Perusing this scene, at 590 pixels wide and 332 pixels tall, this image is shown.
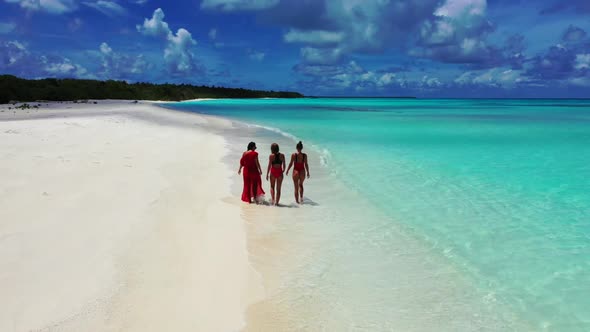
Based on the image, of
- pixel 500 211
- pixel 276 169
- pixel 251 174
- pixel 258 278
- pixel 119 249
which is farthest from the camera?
pixel 500 211

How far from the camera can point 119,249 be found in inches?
257

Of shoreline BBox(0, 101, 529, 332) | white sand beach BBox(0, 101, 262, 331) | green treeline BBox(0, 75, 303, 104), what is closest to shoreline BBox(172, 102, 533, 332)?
shoreline BBox(0, 101, 529, 332)

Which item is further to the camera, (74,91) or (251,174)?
(74,91)

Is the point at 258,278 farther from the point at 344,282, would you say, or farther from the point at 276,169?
the point at 276,169

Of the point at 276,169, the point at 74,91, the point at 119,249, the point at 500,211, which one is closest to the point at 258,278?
the point at 119,249

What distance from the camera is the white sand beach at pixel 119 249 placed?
4.84 m

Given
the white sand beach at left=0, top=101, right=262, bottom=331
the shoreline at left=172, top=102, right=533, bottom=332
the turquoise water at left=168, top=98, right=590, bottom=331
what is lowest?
the turquoise water at left=168, top=98, right=590, bottom=331

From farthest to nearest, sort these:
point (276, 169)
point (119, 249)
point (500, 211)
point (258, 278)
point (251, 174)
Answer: point (500, 211)
point (276, 169)
point (251, 174)
point (119, 249)
point (258, 278)

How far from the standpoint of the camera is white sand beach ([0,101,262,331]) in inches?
191

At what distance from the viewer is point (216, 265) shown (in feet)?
20.7

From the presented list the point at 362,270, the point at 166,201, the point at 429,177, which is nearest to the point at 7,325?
the point at 362,270

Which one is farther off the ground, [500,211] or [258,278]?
[258,278]

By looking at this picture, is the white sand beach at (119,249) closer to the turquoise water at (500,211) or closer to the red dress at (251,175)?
the red dress at (251,175)

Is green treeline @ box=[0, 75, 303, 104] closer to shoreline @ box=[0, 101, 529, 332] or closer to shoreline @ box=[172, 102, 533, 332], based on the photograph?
shoreline @ box=[0, 101, 529, 332]
